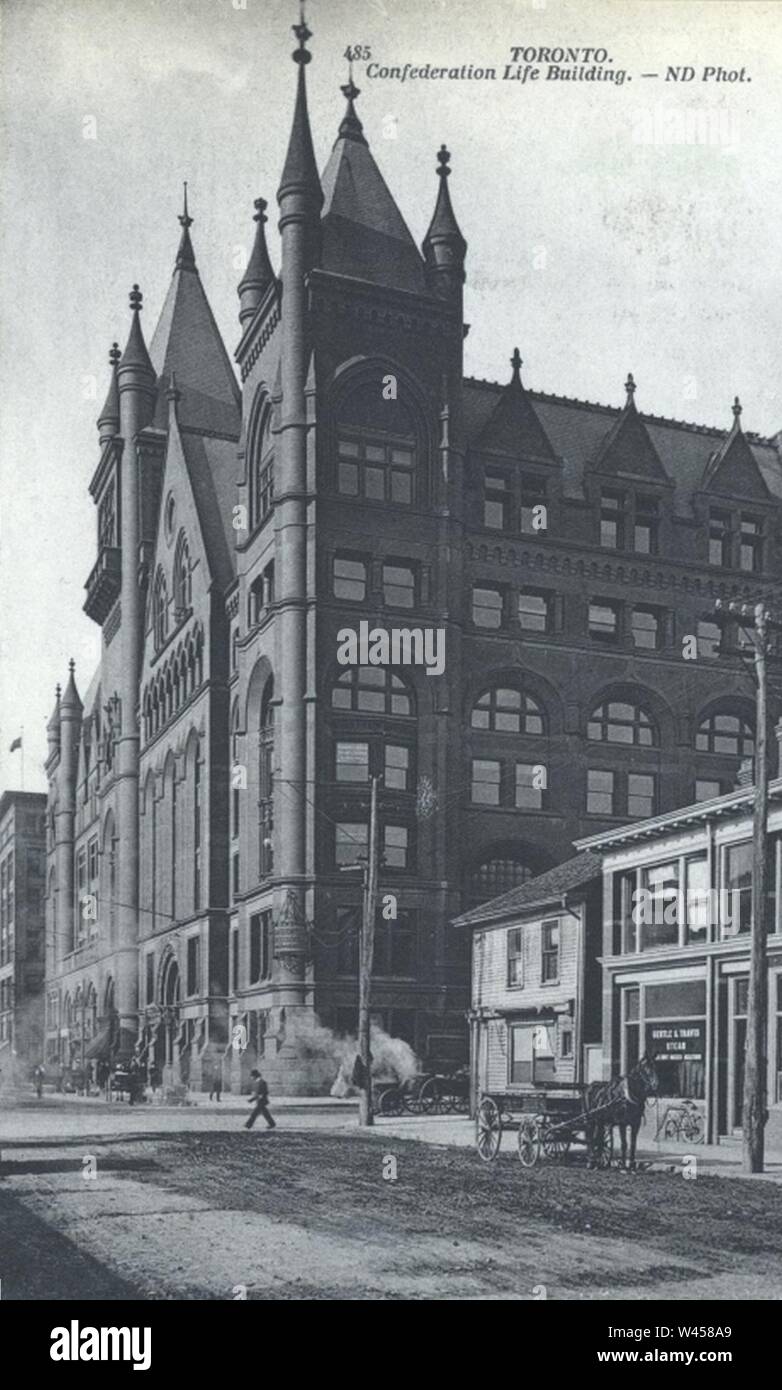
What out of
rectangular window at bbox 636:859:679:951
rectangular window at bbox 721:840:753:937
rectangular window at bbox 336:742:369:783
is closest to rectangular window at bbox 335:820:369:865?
rectangular window at bbox 336:742:369:783

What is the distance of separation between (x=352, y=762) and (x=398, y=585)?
5304mm

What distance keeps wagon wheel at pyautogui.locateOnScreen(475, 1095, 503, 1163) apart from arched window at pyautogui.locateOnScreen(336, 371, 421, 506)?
67.3 ft

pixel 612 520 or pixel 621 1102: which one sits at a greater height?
pixel 612 520

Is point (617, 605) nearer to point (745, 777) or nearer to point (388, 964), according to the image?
point (388, 964)

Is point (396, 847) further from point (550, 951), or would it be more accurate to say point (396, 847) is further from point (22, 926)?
point (22, 926)

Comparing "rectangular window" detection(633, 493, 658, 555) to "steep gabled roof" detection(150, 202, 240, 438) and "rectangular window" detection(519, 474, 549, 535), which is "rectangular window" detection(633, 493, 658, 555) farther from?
"steep gabled roof" detection(150, 202, 240, 438)

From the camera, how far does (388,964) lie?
4528 cm

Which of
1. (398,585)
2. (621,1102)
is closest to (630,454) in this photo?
(398,585)

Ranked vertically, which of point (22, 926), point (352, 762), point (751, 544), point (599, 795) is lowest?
point (22, 926)

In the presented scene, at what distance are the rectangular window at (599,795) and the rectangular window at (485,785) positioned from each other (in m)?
3.22

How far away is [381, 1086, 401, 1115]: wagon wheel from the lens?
41312 millimetres

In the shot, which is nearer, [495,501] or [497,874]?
[497,874]

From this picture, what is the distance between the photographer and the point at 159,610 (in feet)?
236
